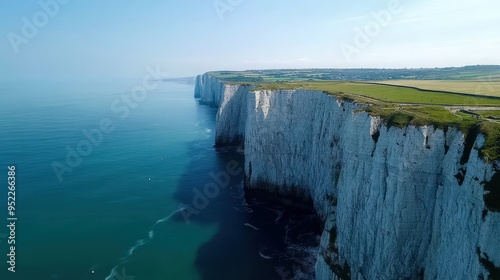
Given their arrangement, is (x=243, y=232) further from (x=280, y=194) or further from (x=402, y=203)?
(x=402, y=203)

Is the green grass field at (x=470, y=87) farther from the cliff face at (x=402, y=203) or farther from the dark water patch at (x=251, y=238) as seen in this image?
the dark water patch at (x=251, y=238)

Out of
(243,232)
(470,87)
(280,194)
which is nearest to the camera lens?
(243,232)

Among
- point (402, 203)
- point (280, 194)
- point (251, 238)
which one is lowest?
point (251, 238)

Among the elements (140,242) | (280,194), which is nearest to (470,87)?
(280,194)

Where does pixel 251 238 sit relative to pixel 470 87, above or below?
below

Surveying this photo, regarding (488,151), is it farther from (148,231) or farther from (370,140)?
(148,231)

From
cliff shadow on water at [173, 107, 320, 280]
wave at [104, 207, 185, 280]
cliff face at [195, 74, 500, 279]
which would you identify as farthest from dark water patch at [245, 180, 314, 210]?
wave at [104, 207, 185, 280]

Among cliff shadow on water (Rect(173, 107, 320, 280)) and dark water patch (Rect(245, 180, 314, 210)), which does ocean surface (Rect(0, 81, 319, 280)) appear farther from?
dark water patch (Rect(245, 180, 314, 210))

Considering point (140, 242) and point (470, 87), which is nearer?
point (140, 242)

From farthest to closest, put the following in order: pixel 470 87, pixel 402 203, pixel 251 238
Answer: pixel 470 87, pixel 251 238, pixel 402 203
